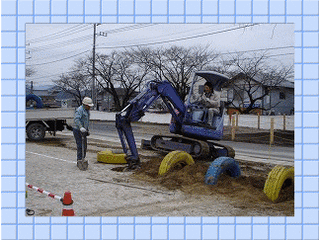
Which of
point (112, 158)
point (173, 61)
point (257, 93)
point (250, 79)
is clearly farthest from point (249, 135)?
point (112, 158)

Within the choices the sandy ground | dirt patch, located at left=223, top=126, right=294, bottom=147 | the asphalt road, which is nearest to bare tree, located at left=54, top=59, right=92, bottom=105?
the asphalt road

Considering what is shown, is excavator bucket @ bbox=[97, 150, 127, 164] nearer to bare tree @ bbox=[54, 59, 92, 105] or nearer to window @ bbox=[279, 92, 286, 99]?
bare tree @ bbox=[54, 59, 92, 105]

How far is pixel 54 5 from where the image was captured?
6500 millimetres

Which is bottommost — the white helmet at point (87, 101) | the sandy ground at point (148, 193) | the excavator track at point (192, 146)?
the sandy ground at point (148, 193)

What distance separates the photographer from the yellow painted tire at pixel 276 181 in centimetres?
718

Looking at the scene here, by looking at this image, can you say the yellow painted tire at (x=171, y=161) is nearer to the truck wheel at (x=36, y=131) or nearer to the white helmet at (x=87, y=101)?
the white helmet at (x=87, y=101)

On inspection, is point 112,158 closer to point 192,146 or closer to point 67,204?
point 192,146

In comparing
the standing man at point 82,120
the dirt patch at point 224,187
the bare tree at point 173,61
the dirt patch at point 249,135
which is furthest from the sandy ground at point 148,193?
the dirt patch at point 249,135

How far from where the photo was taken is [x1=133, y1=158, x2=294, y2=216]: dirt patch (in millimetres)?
6938

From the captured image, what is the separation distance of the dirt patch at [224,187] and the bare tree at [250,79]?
3232 millimetres

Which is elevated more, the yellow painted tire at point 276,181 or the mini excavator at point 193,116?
the mini excavator at point 193,116

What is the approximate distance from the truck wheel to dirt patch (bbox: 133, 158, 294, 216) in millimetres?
6854

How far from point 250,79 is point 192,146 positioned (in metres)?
2.48

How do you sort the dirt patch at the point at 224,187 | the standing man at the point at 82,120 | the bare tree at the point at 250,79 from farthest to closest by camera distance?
the bare tree at the point at 250,79, the standing man at the point at 82,120, the dirt patch at the point at 224,187
